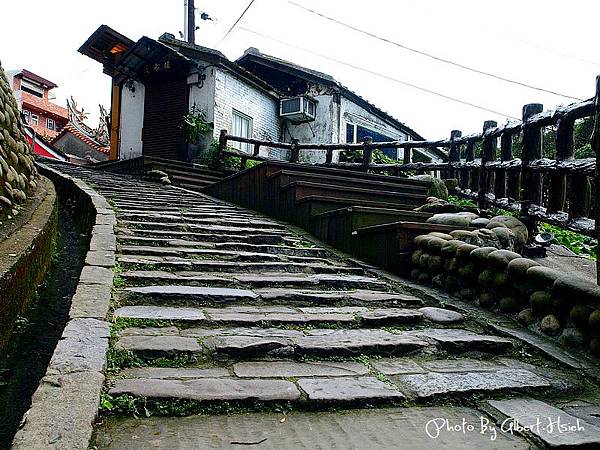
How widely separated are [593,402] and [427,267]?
2.05 meters

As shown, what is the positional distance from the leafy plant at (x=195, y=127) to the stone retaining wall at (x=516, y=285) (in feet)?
35.7

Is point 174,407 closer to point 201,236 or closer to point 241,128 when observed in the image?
point 201,236

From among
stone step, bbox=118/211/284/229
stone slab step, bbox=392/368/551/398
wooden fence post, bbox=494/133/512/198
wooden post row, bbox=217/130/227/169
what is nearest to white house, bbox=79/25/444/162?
wooden post row, bbox=217/130/227/169

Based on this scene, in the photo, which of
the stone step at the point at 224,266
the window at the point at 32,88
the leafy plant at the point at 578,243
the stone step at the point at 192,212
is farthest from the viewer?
the window at the point at 32,88

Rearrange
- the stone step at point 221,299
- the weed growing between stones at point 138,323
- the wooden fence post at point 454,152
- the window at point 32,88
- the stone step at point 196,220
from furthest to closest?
the window at point 32,88
the wooden fence post at point 454,152
the stone step at point 196,220
the stone step at point 221,299
the weed growing between stones at point 138,323

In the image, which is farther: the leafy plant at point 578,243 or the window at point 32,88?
the window at point 32,88

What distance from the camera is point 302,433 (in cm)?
187

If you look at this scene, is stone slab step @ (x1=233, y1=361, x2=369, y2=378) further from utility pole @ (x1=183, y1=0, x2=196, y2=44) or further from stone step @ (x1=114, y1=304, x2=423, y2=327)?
utility pole @ (x1=183, y1=0, x2=196, y2=44)

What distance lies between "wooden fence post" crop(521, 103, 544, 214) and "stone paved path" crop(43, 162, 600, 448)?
1874 millimetres

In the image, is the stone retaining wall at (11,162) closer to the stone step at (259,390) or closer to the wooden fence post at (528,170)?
the stone step at (259,390)

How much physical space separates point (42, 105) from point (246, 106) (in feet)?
76.4

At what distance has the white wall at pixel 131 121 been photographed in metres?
16.6

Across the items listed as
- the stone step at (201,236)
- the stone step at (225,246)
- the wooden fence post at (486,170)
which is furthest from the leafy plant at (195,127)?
the stone step at (225,246)

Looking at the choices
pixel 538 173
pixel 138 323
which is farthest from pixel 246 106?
pixel 138 323
